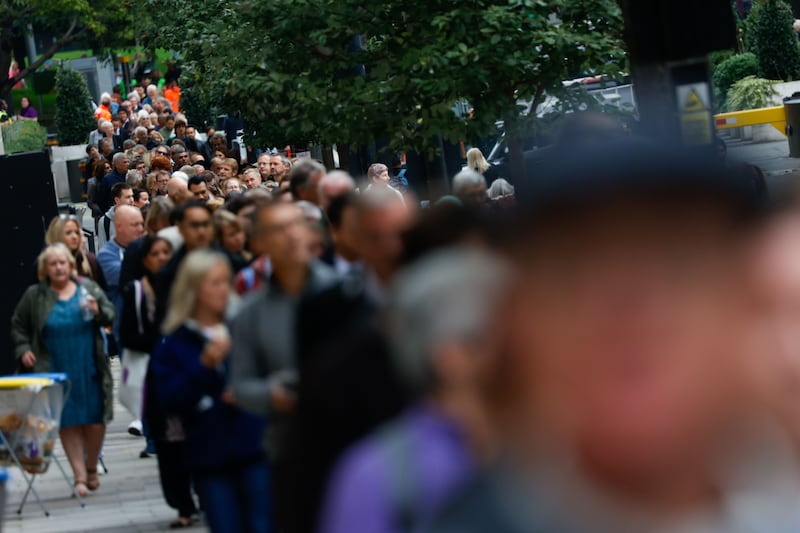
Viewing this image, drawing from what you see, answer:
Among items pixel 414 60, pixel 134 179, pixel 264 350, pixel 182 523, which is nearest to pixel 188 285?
pixel 264 350

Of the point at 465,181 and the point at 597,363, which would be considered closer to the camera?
the point at 597,363

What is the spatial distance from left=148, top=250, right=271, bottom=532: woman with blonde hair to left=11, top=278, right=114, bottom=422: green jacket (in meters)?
4.62

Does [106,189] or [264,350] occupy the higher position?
[106,189]

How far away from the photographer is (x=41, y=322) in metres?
11.9

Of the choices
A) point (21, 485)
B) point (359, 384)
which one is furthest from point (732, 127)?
point (359, 384)

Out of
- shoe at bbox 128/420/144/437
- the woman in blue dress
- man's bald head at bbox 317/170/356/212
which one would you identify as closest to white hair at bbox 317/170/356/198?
man's bald head at bbox 317/170/356/212

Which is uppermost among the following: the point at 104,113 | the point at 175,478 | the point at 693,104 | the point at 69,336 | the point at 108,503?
the point at 104,113

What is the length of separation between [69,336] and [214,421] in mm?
4895

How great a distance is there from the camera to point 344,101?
15.0 m

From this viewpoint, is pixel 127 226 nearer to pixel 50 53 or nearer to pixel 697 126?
pixel 697 126

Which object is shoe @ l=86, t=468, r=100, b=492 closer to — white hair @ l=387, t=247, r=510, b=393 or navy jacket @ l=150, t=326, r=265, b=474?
navy jacket @ l=150, t=326, r=265, b=474

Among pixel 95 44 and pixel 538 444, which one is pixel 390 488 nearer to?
pixel 538 444

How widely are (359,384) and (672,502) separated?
5.14 feet

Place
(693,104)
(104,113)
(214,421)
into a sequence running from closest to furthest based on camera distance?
(214,421) → (693,104) → (104,113)
